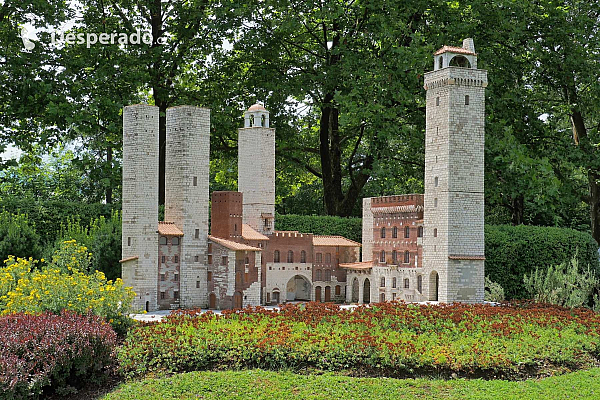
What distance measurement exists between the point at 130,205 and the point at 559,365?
14.4 meters

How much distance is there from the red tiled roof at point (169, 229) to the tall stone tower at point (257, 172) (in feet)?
13.0

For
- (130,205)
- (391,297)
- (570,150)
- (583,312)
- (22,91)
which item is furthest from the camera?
(570,150)

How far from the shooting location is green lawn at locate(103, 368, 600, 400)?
45.2 feet

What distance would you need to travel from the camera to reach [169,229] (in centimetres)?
2475

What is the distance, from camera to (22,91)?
99.5 ft

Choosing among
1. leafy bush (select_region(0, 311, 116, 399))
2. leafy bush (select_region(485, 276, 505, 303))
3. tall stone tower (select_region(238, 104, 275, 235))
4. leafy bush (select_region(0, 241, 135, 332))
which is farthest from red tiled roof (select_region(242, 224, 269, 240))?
leafy bush (select_region(0, 311, 116, 399))

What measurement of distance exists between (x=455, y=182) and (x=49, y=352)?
602 inches

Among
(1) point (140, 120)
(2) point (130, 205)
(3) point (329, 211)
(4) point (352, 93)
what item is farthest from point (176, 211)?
(3) point (329, 211)

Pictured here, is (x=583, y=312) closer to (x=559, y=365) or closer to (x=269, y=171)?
(x=559, y=365)

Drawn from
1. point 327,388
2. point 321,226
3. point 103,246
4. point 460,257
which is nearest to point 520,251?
point 460,257

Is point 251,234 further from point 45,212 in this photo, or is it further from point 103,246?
point 45,212

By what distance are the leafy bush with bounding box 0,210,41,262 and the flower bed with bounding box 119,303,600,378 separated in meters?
9.57

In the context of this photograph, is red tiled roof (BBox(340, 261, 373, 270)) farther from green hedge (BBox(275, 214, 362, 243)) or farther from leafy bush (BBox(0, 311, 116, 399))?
leafy bush (BBox(0, 311, 116, 399))

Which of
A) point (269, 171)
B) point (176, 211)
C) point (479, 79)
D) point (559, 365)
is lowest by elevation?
point (559, 365)
